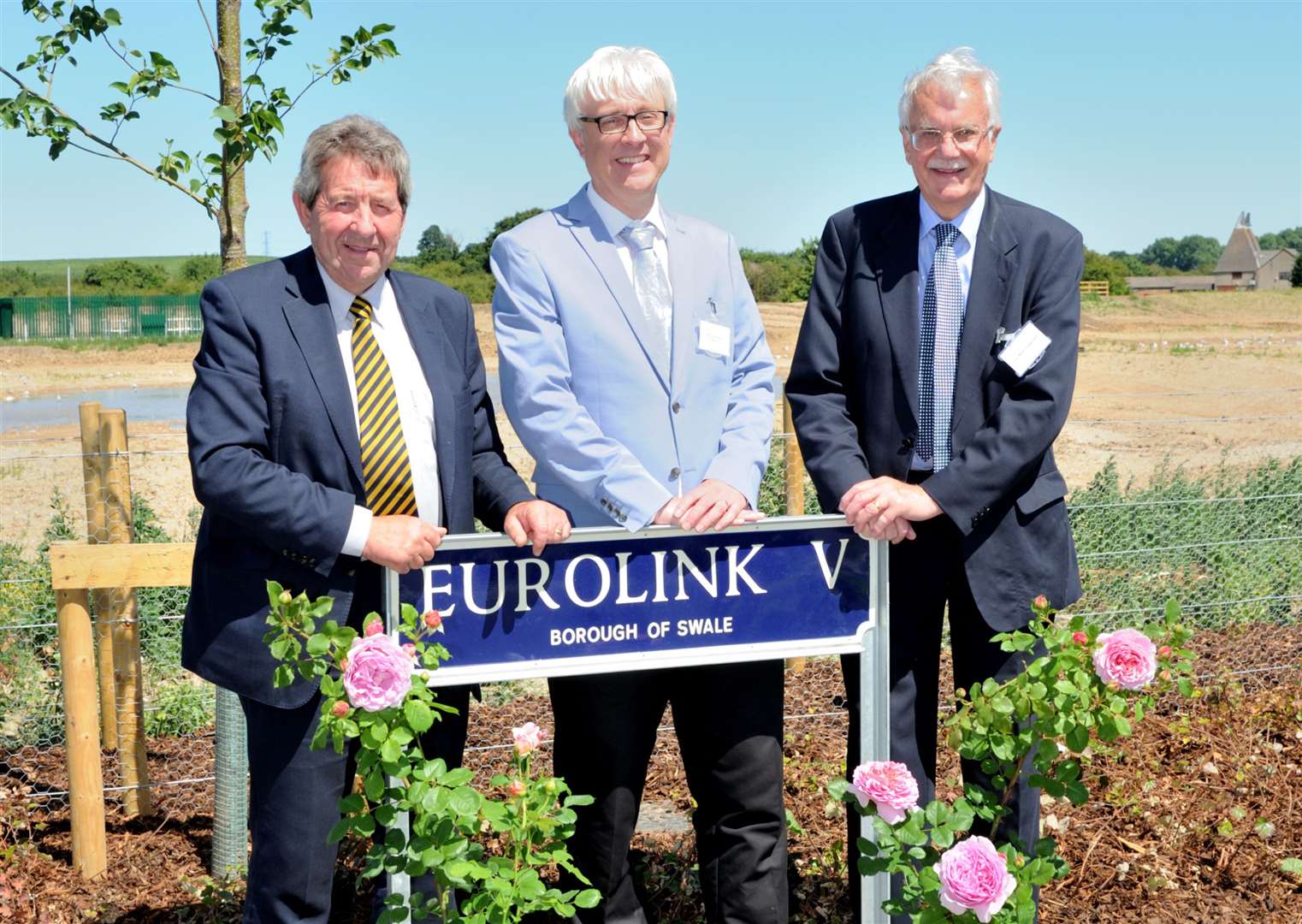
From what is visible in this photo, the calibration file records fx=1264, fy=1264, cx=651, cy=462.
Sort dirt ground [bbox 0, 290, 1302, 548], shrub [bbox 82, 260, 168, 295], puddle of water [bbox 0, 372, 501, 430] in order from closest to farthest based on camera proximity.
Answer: dirt ground [bbox 0, 290, 1302, 548] → puddle of water [bbox 0, 372, 501, 430] → shrub [bbox 82, 260, 168, 295]

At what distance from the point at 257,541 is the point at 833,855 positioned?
2.27 metres

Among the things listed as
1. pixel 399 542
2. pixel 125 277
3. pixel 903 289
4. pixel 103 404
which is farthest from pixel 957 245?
pixel 125 277

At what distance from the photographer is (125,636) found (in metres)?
4.55

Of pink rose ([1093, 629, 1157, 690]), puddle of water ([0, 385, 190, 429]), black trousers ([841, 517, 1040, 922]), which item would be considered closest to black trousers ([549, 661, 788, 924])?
black trousers ([841, 517, 1040, 922])

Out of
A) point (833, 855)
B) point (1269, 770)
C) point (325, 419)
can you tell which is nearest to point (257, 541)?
point (325, 419)

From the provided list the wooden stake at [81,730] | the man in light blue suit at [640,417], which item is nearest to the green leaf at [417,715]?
the man in light blue suit at [640,417]

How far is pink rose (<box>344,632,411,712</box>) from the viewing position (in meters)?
2.46

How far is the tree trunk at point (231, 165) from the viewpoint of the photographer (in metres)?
4.10

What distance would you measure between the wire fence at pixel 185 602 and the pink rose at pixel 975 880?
248cm

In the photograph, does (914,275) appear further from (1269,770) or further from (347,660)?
(1269,770)

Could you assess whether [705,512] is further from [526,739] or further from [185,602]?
[185,602]

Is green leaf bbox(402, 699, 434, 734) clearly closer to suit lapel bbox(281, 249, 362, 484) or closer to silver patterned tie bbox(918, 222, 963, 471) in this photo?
suit lapel bbox(281, 249, 362, 484)

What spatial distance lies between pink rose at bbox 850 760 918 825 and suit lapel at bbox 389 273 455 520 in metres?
1.15

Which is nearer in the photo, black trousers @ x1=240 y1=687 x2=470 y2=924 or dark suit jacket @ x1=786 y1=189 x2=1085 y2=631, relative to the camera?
black trousers @ x1=240 y1=687 x2=470 y2=924
